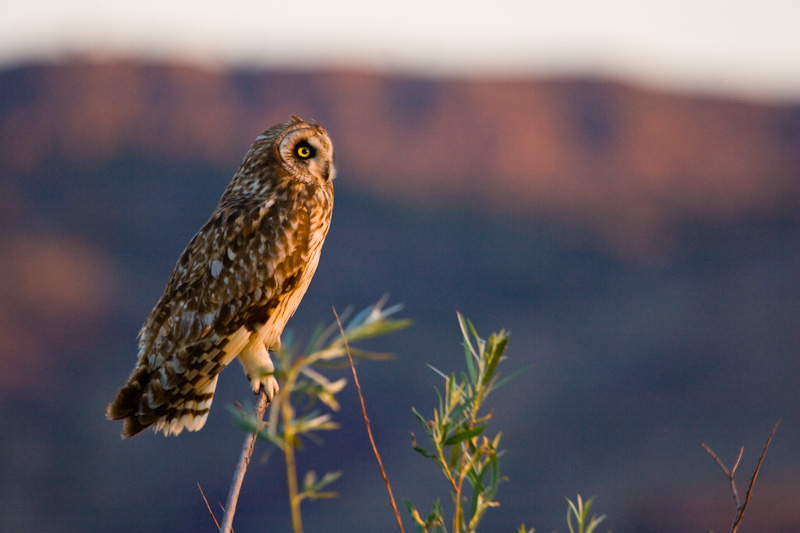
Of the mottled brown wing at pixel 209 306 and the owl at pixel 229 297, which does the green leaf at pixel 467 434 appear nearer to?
the owl at pixel 229 297

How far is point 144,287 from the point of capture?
3738cm

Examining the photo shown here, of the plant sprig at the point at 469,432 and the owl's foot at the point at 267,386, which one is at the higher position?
the plant sprig at the point at 469,432

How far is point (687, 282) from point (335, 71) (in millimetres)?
28468

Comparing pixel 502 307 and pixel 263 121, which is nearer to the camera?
pixel 502 307

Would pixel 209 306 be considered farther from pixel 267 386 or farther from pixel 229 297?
pixel 267 386

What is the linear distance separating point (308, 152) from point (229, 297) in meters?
0.77

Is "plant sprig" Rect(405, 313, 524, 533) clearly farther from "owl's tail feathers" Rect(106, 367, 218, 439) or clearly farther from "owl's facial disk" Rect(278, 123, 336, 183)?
"owl's facial disk" Rect(278, 123, 336, 183)

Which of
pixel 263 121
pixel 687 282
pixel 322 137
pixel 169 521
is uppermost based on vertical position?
pixel 263 121

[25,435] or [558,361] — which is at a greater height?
[558,361]

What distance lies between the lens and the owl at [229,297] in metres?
2.96

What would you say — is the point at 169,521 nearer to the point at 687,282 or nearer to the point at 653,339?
the point at 653,339

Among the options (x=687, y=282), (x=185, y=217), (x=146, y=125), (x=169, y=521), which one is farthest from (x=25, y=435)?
(x=687, y=282)

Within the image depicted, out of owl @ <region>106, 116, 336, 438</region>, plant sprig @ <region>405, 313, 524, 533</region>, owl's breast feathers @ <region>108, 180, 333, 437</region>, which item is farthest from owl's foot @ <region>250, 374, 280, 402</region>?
plant sprig @ <region>405, 313, 524, 533</region>

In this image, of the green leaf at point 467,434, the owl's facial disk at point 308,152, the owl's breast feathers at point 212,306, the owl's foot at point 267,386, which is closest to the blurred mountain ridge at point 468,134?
the owl's facial disk at point 308,152
